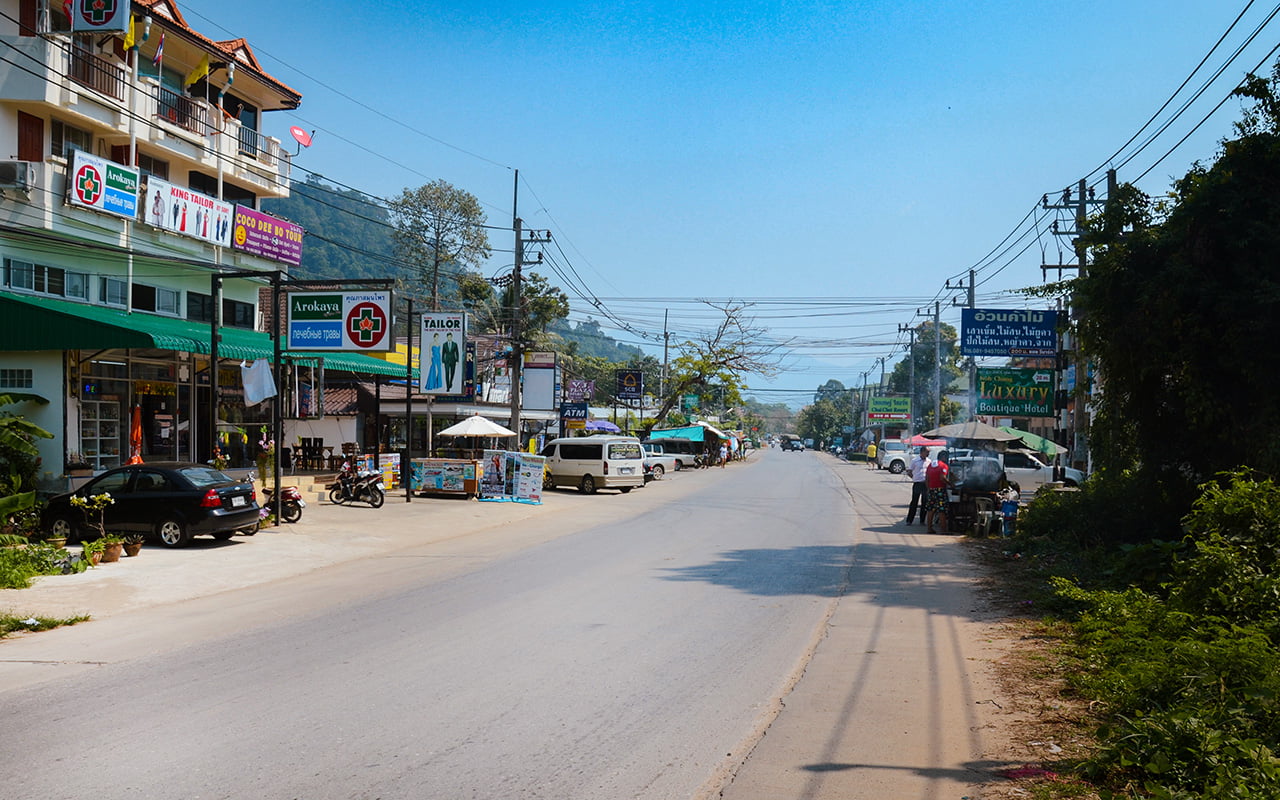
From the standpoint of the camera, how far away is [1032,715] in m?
6.65

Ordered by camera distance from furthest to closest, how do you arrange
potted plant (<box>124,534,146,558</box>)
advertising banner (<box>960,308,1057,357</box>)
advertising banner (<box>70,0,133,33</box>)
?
advertising banner (<box>960,308,1057,357</box>)
advertising banner (<box>70,0,133,33</box>)
potted plant (<box>124,534,146,558</box>)

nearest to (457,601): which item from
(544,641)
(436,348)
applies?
(544,641)

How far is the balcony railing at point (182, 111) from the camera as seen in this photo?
2650 cm

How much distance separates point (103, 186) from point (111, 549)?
42.5ft

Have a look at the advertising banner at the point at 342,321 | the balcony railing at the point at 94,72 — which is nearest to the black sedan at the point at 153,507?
the advertising banner at the point at 342,321

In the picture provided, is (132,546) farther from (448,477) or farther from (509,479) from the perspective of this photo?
(509,479)

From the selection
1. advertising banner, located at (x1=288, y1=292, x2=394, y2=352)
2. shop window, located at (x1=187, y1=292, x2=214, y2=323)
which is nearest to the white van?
shop window, located at (x1=187, y1=292, x2=214, y2=323)

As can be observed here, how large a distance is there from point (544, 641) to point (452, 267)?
60113 millimetres

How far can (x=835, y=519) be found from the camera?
77.7ft

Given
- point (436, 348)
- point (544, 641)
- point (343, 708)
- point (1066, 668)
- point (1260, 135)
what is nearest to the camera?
point (343, 708)

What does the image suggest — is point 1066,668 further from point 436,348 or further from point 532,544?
Answer: point 436,348

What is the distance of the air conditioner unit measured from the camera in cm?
2130

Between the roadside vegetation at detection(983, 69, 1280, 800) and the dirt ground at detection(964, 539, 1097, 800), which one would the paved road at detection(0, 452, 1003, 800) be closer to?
the dirt ground at detection(964, 539, 1097, 800)

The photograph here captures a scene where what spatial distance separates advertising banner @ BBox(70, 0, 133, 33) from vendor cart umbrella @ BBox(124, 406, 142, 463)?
9.05 meters
